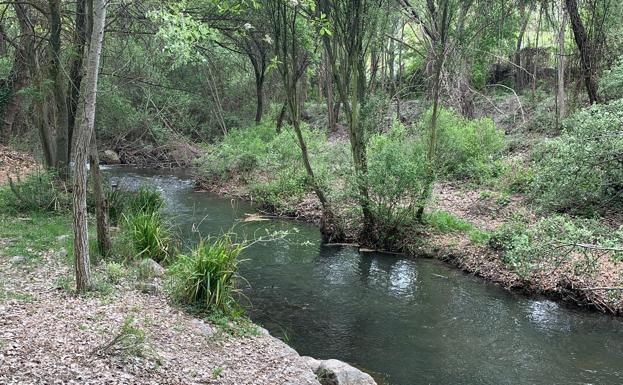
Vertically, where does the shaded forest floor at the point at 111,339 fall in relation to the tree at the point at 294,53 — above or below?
below

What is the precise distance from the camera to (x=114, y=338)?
5.15 m

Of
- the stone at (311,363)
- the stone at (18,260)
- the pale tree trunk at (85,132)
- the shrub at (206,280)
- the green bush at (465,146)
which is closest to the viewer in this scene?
the pale tree trunk at (85,132)

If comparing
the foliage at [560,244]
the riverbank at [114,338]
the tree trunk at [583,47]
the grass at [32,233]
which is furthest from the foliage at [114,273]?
the tree trunk at [583,47]

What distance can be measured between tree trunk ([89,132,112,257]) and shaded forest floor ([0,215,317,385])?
18.2 inches

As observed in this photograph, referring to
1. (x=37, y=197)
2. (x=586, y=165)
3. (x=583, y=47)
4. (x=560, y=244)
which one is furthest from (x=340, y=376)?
(x=583, y=47)

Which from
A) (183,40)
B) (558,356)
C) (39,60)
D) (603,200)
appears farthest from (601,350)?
(39,60)

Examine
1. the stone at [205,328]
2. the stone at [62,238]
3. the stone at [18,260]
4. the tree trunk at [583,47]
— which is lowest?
the stone at [205,328]

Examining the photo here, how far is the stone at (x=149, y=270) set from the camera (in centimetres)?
803

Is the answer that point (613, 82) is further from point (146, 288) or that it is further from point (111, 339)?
point (111, 339)

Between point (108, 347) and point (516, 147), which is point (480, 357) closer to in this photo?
point (108, 347)

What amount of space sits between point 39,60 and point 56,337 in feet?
35.0

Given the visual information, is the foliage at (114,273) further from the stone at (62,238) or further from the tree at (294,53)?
the tree at (294,53)

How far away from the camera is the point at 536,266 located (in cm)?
903

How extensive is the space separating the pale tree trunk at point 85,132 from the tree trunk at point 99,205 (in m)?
1.64
